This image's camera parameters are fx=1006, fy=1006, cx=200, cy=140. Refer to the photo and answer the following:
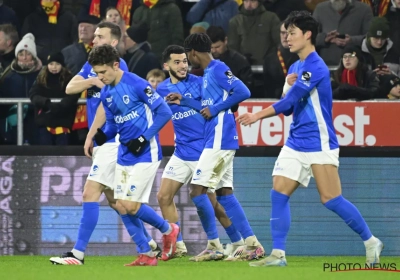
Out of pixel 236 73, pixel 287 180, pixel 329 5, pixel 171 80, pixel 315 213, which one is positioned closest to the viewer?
pixel 287 180

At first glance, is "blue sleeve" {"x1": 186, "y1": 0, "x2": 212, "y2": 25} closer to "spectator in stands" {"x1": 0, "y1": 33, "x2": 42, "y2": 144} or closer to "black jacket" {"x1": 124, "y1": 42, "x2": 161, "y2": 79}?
"black jacket" {"x1": 124, "y1": 42, "x2": 161, "y2": 79}

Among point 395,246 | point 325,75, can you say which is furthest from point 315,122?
point 395,246

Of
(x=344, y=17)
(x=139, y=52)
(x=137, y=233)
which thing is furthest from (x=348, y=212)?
(x=344, y=17)

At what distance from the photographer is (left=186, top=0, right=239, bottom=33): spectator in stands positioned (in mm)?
14477

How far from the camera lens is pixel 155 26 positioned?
1430 centimetres

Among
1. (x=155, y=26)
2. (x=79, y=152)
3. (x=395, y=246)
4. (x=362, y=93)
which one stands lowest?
(x=395, y=246)

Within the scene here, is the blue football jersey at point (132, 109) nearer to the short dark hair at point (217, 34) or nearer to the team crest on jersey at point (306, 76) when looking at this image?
the team crest on jersey at point (306, 76)

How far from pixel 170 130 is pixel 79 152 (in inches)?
44.9

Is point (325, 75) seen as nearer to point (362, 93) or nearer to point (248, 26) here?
point (362, 93)

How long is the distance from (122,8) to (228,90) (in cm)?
537

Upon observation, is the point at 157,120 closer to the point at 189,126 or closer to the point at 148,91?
the point at 148,91

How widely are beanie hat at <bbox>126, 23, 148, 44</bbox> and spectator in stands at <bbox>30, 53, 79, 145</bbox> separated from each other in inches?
48.6

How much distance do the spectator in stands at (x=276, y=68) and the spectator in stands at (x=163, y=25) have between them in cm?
158

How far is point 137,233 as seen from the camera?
9117mm
